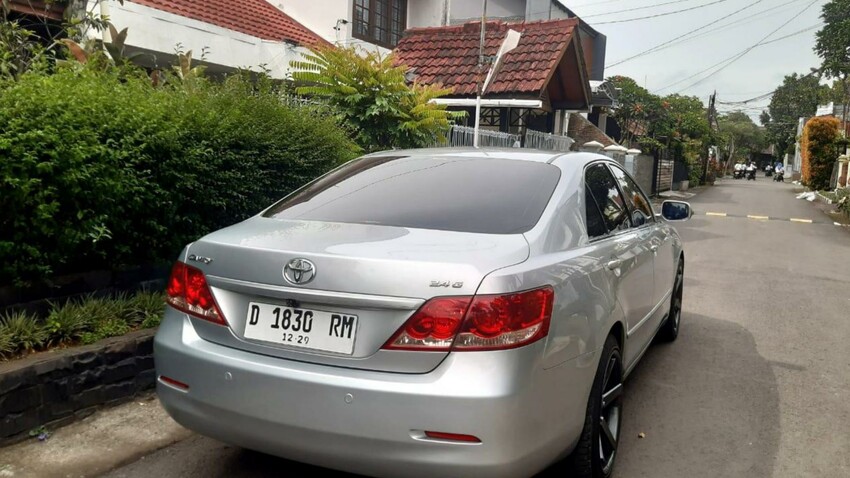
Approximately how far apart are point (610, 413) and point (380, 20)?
1353 centimetres

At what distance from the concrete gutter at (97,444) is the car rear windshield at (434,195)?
53.6 inches

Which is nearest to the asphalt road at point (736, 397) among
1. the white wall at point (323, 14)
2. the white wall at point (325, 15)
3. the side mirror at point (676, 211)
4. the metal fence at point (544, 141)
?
the side mirror at point (676, 211)

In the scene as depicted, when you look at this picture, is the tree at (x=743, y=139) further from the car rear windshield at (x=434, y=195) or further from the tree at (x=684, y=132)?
the car rear windshield at (x=434, y=195)

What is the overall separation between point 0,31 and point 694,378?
6548 mm

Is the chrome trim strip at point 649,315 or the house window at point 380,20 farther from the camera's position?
the house window at point 380,20

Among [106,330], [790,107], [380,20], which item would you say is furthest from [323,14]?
[790,107]

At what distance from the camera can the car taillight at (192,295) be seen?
2.69 meters

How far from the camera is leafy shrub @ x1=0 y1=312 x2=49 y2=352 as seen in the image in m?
3.50

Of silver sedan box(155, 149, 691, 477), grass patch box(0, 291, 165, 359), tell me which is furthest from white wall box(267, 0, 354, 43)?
silver sedan box(155, 149, 691, 477)

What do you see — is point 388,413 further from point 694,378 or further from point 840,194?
point 840,194

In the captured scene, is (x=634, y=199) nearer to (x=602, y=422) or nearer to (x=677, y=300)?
(x=677, y=300)

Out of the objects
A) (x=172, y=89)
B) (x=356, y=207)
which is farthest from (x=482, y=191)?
(x=172, y=89)

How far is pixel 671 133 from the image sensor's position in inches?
1192

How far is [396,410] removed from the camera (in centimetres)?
231
